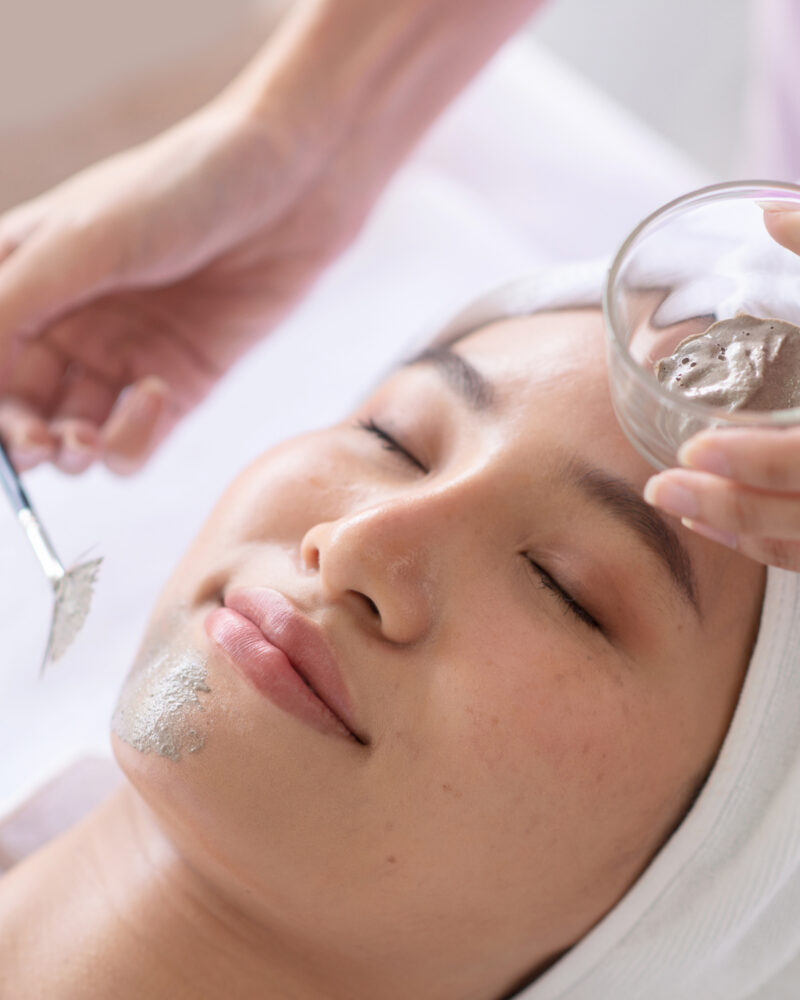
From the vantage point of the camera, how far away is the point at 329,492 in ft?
3.53

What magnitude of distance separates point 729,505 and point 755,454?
0.05 m

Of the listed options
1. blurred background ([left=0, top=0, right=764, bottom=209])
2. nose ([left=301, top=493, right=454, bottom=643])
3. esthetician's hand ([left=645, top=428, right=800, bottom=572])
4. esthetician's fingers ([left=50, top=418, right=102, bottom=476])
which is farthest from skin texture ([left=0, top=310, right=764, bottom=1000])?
blurred background ([left=0, top=0, right=764, bottom=209])

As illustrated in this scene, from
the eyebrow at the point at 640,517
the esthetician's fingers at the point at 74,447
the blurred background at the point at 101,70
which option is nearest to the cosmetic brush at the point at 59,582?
the esthetician's fingers at the point at 74,447

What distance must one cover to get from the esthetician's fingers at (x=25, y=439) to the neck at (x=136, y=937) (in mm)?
542

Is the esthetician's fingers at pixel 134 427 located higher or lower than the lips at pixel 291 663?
lower

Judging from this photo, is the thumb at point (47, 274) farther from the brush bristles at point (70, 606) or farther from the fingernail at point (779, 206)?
the fingernail at point (779, 206)

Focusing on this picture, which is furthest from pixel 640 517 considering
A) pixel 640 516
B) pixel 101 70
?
pixel 101 70

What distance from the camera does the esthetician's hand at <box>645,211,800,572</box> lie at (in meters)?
0.68

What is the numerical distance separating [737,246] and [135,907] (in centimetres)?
88

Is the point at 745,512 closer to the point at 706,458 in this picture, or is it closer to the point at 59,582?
the point at 706,458

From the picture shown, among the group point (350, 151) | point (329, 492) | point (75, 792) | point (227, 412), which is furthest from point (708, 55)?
point (75, 792)

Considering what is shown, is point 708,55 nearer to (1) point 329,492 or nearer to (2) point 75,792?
(1) point 329,492

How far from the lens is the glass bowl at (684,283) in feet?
2.61

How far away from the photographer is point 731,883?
1.07 metres
